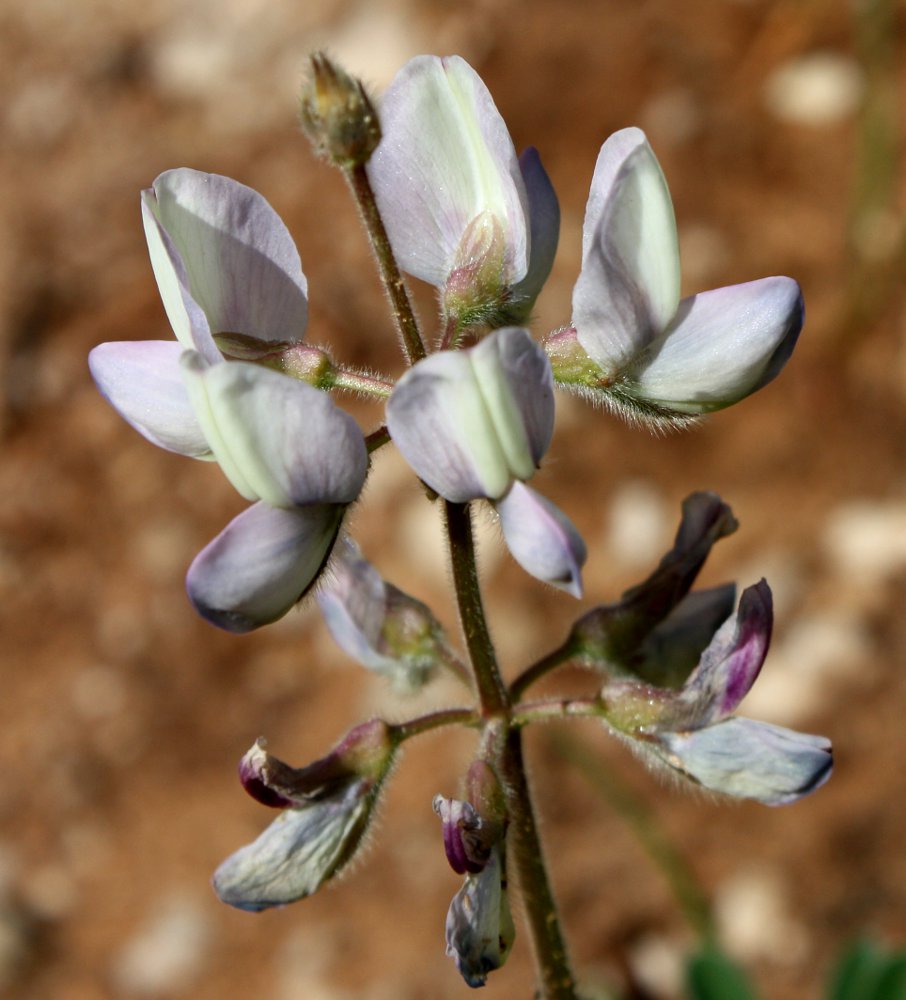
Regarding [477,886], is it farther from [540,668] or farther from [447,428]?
[447,428]

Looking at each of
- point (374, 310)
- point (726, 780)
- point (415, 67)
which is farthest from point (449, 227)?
point (374, 310)

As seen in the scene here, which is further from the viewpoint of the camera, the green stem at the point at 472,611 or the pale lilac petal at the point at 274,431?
the green stem at the point at 472,611

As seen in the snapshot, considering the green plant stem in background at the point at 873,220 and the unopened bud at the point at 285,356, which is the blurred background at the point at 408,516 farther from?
the unopened bud at the point at 285,356

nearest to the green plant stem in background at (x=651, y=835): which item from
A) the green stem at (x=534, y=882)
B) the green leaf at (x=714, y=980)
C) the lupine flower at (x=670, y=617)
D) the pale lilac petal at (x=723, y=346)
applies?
the green leaf at (x=714, y=980)

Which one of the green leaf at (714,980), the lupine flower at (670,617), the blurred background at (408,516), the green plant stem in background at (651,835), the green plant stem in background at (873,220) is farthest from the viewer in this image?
the green plant stem in background at (873,220)

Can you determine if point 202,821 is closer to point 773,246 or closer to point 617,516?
point 617,516

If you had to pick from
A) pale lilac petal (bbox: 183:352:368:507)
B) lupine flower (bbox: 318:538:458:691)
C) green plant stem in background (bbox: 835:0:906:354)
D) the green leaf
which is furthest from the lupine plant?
green plant stem in background (bbox: 835:0:906:354)

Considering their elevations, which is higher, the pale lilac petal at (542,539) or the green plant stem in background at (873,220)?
the green plant stem in background at (873,220)

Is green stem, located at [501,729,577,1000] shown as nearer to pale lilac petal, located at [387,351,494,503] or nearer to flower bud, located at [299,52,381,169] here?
pale lilac petal, located at [387,351,494,503]

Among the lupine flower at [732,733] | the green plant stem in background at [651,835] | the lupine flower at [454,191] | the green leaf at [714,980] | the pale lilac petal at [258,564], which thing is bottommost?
the green leaf at [714,980]
